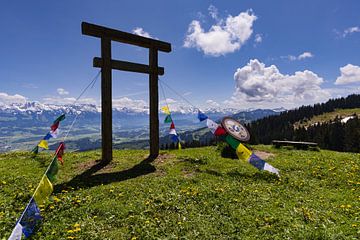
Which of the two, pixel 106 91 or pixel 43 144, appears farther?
pixel 43 144

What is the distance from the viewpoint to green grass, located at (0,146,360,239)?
272 inches

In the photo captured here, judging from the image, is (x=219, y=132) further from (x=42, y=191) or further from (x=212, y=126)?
(x=42, y=191)

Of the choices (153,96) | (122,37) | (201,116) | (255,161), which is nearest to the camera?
(255,161)

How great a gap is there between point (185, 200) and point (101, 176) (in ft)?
16.0

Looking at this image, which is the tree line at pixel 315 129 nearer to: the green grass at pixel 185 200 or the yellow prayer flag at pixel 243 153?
the green grass at pixel 185 200

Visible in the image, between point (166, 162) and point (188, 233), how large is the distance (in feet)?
25.5

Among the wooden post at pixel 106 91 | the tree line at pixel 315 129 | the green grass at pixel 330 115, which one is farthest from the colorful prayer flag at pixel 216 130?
the green grass at pixel 330 115

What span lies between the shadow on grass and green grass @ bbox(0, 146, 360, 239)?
4 centimetres

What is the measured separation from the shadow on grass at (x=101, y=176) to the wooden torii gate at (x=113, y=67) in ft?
5.12

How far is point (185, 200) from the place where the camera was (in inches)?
363

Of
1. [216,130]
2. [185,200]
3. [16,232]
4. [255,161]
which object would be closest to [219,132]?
[216,130]

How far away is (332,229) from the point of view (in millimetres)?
6770

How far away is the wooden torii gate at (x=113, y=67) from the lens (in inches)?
523

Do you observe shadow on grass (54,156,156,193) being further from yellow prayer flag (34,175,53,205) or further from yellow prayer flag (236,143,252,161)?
yellow prayer flag (236,143,252,161)
